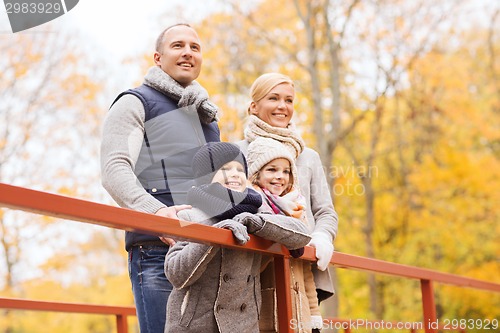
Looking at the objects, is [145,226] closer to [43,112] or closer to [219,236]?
[219,236]

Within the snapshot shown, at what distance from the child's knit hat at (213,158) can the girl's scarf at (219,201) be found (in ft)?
0.34

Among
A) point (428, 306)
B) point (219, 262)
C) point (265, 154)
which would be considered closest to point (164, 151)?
point (265, 154)

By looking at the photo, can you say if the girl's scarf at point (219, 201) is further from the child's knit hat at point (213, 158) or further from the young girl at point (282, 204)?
the young girl at point (282, 204)

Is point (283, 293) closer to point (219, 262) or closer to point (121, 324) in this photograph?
point (219, 262)

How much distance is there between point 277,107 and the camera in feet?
11.4

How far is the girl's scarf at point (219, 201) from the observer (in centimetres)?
245

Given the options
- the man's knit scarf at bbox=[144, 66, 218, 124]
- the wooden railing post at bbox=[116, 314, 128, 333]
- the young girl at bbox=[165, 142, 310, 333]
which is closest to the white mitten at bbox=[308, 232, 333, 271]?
the young girl at bbox=[165, 142, 310, 333]

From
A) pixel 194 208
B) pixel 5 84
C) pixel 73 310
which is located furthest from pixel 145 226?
pixel 5 84

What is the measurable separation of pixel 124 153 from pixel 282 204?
2.08ft

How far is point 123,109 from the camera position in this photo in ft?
9.33

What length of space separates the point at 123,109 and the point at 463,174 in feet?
44.4

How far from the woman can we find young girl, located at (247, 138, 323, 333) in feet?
0.58

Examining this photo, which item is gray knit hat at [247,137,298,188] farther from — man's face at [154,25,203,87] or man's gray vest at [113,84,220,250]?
man's face at [154,25,203,87]

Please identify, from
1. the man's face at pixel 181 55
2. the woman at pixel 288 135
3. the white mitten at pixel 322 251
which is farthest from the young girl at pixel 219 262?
the woman at pixel 288 135
